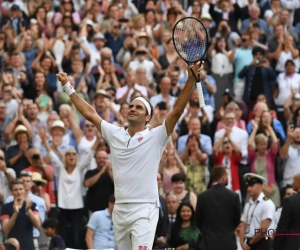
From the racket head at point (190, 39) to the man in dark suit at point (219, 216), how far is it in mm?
3435

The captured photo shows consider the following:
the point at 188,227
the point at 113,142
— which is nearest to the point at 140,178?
the point at 113,142

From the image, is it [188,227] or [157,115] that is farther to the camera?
[157,115]

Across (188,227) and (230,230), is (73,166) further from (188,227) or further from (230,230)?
(230,230)

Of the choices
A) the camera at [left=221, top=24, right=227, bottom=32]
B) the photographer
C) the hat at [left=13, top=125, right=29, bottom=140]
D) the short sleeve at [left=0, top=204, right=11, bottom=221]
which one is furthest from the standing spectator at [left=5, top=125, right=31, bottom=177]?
the camera at [left=221, top=24, right=227, bottom=32]

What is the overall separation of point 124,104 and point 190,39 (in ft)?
27.3

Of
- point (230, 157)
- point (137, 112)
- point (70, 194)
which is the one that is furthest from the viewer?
point (230, 157)

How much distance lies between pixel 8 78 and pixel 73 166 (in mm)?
3290

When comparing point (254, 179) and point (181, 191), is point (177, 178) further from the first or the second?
point (254, 179)

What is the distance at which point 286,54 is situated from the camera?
76.3ft

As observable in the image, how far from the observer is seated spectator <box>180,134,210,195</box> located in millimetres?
18766

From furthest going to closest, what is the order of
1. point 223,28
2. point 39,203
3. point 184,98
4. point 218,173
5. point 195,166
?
point 223,28, point 195,166, point 39,203, point 218,173, point 184,98

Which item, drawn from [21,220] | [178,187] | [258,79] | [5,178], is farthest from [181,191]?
[258,79]

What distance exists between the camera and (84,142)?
19562mm

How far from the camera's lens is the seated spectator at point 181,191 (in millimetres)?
17625
